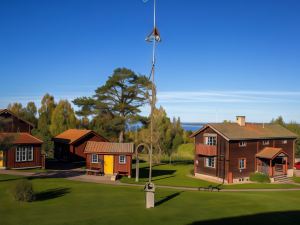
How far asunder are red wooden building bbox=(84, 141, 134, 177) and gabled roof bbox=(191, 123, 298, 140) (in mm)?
10958

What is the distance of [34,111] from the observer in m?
77.9

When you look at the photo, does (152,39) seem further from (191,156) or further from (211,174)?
(191,156)

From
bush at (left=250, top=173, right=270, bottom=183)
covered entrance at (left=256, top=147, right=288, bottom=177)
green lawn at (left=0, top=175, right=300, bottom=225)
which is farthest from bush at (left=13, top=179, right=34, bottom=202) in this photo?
covered entrance at (left=256, top=147, right=288, bottom=177)

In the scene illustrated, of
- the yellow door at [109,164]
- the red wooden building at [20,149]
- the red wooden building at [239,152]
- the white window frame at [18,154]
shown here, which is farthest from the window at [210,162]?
the white window frame at [18,154]

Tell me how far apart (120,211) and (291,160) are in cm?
3504

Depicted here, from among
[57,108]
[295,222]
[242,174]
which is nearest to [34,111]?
[57,108]

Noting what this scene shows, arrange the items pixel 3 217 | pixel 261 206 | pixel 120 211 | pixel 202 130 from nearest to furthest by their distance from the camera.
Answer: pixel 3 217 → pixel 120 211 → pixel 261 206 → pixel 202 130

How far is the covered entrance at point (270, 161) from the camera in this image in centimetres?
4053

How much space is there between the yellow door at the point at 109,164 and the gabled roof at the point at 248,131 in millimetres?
12298

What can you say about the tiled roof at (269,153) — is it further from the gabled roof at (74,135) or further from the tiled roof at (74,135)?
the tiled roof at (74,135)

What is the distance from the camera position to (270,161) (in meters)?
40.2

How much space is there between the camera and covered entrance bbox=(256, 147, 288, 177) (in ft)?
133

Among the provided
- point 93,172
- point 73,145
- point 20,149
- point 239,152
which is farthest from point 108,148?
point 239,152

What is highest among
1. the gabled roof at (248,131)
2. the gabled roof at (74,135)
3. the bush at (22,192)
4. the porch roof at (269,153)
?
the gabled roof at (248,131)
